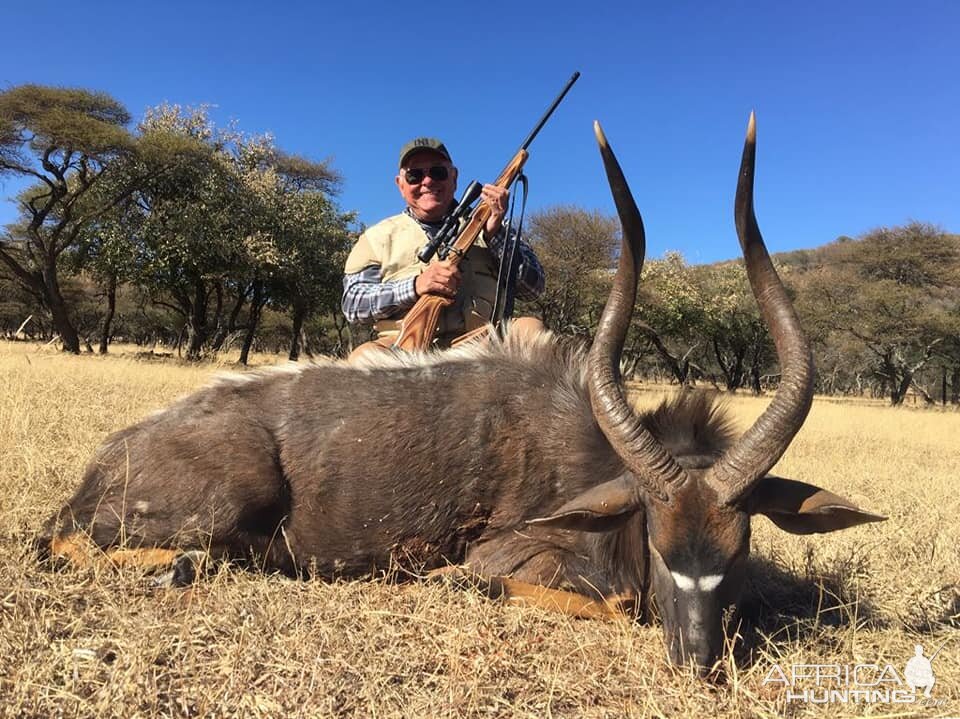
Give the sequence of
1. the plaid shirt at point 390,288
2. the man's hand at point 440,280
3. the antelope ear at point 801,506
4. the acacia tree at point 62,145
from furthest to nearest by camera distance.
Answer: the acacia tree at point 62,145 < the plaid shirt at point 390,288 < the man's hand at point 440,280 < the antelope ear at point 801,506

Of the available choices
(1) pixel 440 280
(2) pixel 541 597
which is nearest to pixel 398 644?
(2) pixel 541 597

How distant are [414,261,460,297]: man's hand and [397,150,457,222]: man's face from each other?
3.02ft

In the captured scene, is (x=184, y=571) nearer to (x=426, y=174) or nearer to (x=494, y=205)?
(x=494, y=205)

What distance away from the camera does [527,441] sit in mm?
3395

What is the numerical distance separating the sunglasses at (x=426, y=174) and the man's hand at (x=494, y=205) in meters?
0.45

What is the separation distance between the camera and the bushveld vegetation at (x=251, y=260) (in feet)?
59.9

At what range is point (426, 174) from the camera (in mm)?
5223

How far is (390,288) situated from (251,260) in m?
16.6

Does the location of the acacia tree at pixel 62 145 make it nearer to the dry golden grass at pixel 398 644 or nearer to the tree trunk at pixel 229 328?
the tree trunk at pixel 229 328

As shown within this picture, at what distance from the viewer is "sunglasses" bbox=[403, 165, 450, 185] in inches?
205

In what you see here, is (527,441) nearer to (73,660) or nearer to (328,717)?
(328,717)

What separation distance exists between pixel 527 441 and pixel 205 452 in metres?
1.54

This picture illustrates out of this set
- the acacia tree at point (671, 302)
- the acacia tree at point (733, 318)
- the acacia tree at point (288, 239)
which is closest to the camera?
the acacia tree at point (288, 239)

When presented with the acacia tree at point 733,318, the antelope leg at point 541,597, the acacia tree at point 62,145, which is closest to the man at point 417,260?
the antelope leg at point 541,597
